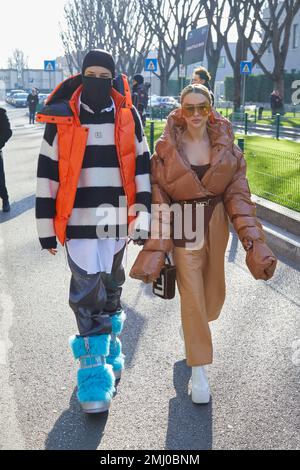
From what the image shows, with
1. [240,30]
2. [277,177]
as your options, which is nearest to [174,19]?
[240,30]

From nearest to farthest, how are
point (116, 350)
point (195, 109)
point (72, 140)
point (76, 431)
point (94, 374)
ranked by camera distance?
1. point (76, 431)
2. point (72, 140)
3. point (94, 374)
4. point (195, 109)
5. point (116, 350)

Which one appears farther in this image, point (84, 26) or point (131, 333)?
point (84, 26)

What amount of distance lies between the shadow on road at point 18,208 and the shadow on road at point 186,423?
5.99 meters

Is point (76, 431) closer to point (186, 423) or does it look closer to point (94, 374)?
point (94, 374)

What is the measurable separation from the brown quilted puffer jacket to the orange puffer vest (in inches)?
7.6

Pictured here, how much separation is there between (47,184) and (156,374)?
1.44 meters

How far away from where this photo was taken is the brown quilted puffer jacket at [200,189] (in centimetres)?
396

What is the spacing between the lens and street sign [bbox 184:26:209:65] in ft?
103

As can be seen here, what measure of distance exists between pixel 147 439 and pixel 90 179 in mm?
1478

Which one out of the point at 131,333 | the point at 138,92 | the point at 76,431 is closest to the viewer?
the point at 76,431

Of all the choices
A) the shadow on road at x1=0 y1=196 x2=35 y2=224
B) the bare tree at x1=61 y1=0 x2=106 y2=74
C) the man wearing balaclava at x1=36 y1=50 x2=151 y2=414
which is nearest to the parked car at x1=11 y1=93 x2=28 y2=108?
the bare tree at x1=61 y1=0 x2=106 y2=74

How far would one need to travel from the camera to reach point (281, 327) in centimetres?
523

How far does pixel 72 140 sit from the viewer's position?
12.5 feet

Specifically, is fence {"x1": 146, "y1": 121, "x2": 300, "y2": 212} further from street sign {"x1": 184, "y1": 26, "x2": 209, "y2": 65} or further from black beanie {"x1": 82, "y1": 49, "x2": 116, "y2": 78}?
street sign {"x1": 184, "y1": 26, "x2": 209, "y2": 65}
